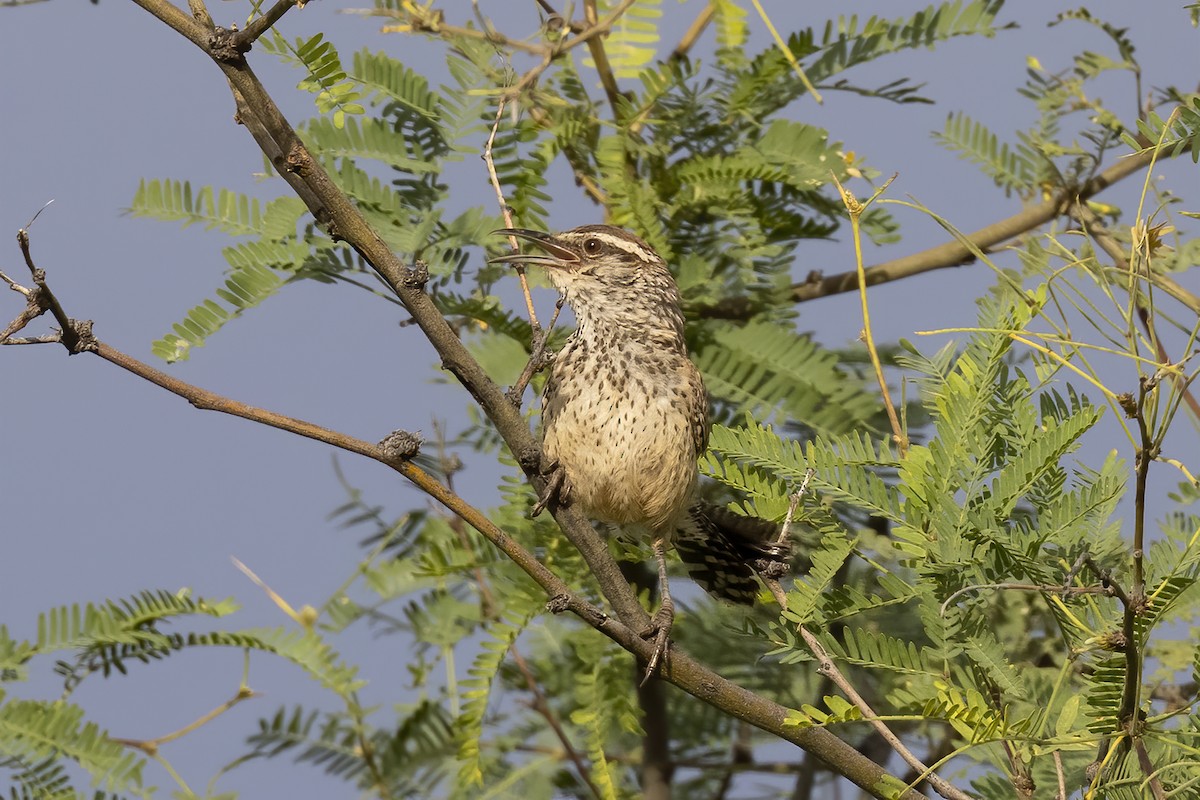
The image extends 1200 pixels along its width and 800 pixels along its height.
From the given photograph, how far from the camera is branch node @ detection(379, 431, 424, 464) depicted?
1.58m

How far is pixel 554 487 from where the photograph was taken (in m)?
1.79

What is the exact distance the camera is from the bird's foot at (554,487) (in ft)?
5.72

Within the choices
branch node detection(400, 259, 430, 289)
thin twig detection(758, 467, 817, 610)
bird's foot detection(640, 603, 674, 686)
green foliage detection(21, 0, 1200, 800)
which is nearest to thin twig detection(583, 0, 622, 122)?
green foliage detection(21, 0, 1200, 800)

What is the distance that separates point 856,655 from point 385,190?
1318 millimetres

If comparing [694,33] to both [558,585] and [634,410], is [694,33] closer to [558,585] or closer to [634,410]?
[634,410]

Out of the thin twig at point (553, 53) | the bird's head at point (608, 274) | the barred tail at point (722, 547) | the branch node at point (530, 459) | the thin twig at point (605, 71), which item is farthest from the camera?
the thin twig at point (605, 71)

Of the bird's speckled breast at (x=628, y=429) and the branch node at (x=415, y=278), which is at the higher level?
the branch node at (x=415, y=278)

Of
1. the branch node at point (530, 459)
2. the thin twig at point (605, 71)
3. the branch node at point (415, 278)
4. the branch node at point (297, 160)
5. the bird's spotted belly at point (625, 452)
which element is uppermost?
the thin twig at point (605, 71)

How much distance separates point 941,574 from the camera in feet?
5.58

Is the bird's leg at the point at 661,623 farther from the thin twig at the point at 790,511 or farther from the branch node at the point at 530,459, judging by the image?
the branch node at the point at 530,459

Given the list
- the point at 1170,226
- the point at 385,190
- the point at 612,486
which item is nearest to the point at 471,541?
the point at 612,486

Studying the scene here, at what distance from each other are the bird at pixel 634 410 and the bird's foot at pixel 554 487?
474mm

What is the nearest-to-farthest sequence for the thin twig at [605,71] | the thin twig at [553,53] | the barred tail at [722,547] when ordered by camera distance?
the thin twig at [553,53] → the barred tail at [722,547] → the thin twig at [605,71]

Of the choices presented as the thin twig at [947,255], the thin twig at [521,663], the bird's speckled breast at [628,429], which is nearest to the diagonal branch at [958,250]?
the thin twig at [947,255]
